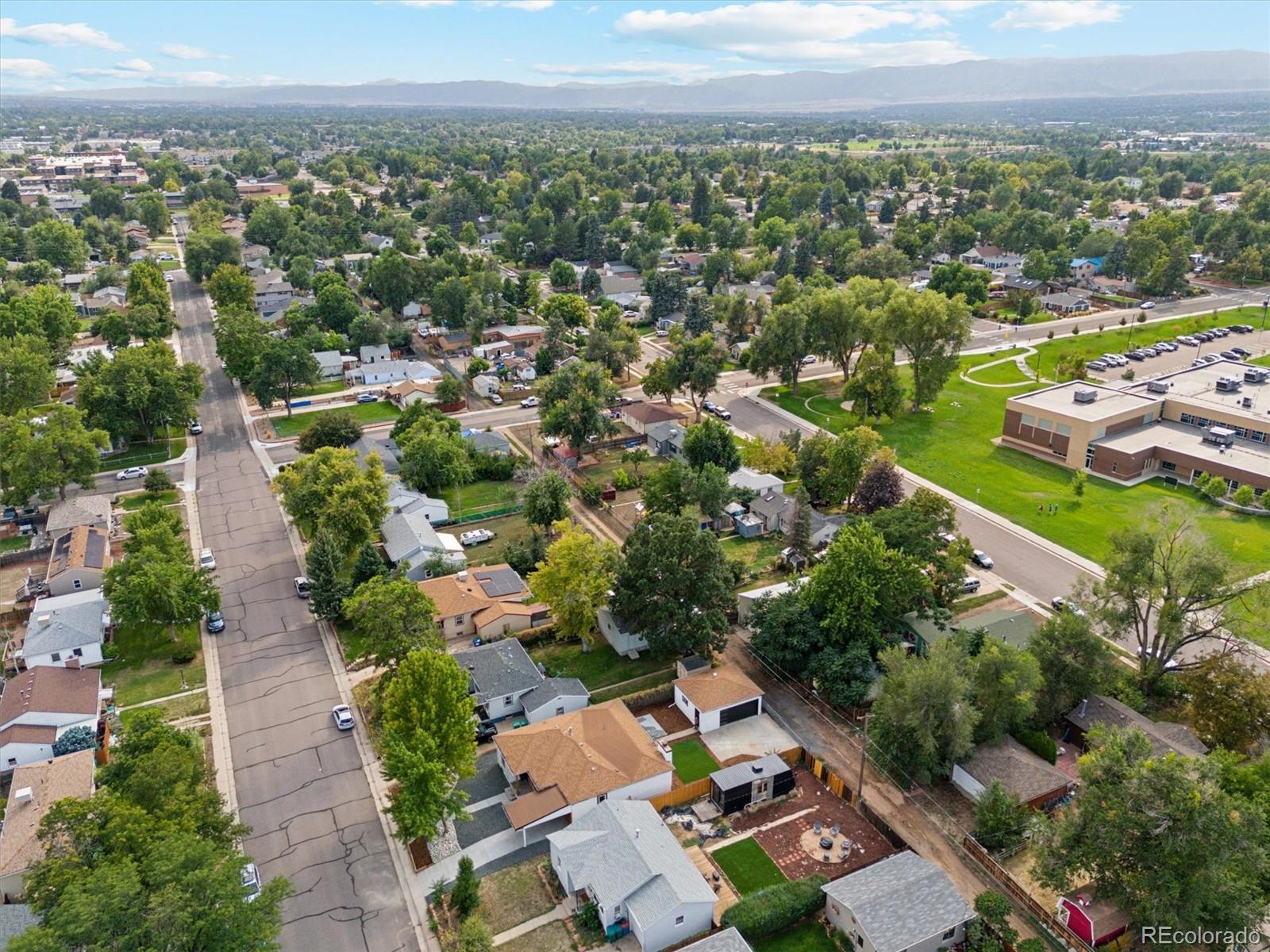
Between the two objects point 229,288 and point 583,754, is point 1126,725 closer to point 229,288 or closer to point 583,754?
point 583,754

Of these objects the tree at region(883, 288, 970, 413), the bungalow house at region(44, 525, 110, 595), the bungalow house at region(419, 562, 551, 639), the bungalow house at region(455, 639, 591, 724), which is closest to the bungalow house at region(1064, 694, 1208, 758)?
the bungalow house at region(455, 639, 591, 724)

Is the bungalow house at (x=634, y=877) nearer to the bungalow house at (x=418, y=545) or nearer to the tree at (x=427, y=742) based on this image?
the tree at (x=427, y=742)

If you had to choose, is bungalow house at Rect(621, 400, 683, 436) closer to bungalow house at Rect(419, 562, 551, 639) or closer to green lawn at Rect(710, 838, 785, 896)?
bungalow house at Rect(419, 562, 551, 639)

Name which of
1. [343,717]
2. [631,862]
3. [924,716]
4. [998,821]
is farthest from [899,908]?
[343,717]

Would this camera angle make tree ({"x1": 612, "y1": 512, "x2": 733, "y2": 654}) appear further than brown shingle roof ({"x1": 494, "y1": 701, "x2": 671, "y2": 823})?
Yes

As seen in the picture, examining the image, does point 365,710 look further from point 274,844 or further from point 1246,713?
point 1246,713

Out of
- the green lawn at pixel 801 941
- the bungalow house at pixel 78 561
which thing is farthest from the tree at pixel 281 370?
the green lawn at pixel 801 941

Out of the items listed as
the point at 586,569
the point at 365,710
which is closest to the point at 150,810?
the point at 365,710
